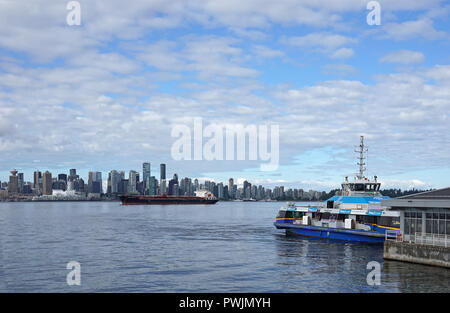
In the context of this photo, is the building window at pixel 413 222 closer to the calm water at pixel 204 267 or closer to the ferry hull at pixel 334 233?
the calm water at pixel 204 267

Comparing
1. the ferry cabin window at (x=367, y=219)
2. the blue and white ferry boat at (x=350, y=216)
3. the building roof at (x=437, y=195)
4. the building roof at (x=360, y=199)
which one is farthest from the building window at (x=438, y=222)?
the building roof at (x=360, y=199)

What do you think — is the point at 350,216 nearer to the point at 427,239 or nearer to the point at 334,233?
the point at 334,233

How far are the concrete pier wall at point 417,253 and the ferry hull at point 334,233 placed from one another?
13.0m

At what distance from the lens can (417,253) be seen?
127ft

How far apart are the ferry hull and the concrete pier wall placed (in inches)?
510

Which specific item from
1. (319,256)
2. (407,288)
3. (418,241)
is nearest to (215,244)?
(319,256)

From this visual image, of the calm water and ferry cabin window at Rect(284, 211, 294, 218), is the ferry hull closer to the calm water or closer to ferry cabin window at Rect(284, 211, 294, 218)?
the calm water

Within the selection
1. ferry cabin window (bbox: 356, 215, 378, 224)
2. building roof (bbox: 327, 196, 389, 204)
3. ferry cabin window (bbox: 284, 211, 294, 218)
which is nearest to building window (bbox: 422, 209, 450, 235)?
ferry cabin window (bbox: 356, 215, 378, 224)

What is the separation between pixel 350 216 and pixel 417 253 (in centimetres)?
2172

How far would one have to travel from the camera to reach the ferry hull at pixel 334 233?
55.0 meters

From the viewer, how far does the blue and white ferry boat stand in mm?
55000

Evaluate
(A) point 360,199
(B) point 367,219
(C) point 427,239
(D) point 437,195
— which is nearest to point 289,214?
(A) point 360,199

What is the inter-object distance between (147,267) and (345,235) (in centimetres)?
2935

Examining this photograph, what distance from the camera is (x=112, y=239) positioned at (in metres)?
63.4
